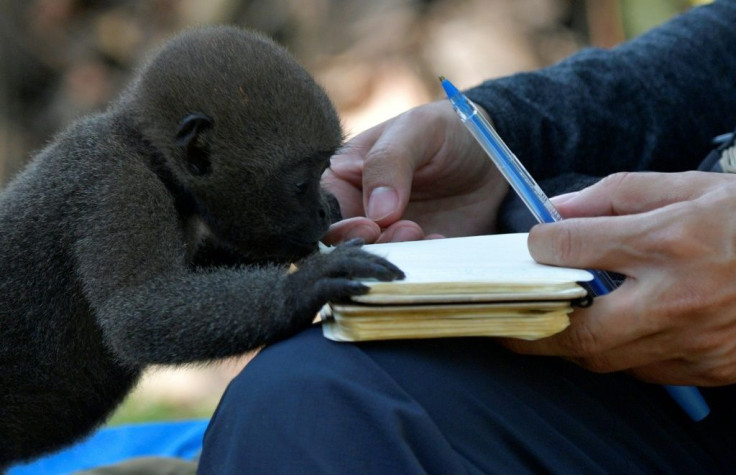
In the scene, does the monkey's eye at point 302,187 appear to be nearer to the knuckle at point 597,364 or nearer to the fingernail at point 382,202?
the fingernail at point 382,202

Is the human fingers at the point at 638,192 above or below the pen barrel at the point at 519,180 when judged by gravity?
below

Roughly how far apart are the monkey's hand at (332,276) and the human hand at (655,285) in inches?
12.7

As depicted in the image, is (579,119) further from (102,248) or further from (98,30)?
(98,30)

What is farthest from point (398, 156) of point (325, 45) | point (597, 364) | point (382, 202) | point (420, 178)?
point (325, 45)

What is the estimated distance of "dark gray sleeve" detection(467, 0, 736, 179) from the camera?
9.93 feet

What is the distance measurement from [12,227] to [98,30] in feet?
15.3

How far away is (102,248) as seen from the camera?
2.11 metres

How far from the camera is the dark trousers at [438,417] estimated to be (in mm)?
1465


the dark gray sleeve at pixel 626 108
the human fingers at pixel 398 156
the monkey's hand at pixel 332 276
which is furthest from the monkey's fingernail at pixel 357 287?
the dark gray sleeve at pixel 626 108

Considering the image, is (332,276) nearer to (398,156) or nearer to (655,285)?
(655,285)

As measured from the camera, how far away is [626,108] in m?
3.09

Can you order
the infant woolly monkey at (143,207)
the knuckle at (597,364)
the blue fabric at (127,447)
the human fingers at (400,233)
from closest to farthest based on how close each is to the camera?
the knuckle at (597,364) < the infant woolly monkey at (143,207) < the human fingers at (400,233) < the blue fabric at (127,447)

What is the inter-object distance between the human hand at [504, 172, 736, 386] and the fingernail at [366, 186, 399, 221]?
810mm

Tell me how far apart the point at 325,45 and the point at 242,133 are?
4567 mm
